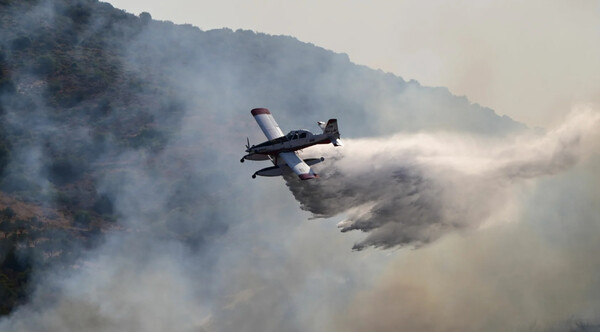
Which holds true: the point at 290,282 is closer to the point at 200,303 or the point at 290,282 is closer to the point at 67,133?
the point at 200,303

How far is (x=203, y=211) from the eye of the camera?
346 feet

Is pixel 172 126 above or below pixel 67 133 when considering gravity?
above

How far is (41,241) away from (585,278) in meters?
60.1

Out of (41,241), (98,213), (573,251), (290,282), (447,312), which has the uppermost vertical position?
(573,251)

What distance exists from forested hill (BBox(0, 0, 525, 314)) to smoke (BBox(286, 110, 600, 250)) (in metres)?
35.7

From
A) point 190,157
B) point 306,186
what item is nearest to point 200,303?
point 306,186

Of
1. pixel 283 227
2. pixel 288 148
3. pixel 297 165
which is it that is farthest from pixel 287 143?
pixel 283 227

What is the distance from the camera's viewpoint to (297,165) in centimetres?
5991

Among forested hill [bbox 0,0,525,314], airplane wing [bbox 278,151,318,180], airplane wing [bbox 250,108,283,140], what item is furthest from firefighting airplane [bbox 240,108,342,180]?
forested hill [bbox 0,0,525,314]

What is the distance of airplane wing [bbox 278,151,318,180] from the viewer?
58.2 m

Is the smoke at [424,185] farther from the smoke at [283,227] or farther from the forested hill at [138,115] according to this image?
the forested hill at [138,115]

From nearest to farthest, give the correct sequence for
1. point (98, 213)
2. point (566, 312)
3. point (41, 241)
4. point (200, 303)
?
point (566, 312), point (200, 303), point (41, 241), point (98, 213)

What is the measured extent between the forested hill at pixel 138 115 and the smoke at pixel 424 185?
35712mm

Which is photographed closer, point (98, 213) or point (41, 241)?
point (41, 241)
